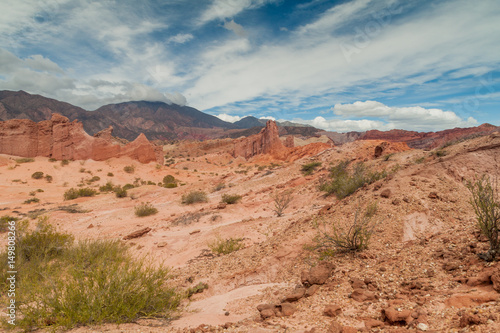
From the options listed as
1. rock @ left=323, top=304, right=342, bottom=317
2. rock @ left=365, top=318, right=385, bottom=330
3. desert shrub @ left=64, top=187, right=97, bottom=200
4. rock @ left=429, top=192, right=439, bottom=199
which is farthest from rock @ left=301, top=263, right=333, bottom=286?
desert shrub @ left=64, top=187, right=97, bottom=200

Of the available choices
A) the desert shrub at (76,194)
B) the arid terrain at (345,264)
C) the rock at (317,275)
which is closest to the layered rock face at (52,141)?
the desert shrub at (76,194)

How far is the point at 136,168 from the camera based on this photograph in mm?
30531

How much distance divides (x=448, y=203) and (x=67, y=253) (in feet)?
31.9

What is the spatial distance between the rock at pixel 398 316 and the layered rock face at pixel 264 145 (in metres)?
42.3

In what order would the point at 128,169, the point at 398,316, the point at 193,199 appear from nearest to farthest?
the point at 398,316 → the point at 193,199 → the point at 128,169

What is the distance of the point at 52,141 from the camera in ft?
95.4

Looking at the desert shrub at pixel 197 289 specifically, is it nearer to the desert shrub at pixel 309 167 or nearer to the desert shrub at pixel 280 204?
the desert shrub at pixel 280 204

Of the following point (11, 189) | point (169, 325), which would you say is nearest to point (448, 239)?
point (169, 325)

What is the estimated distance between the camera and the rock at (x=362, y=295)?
3.12m

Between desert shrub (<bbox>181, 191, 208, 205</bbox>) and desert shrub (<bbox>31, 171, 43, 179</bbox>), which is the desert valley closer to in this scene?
desert shrub (<bbox>181, 191, 208, 205</bbox>)

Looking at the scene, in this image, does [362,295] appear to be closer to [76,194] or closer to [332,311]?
[332,311]

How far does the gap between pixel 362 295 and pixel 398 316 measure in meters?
0.67

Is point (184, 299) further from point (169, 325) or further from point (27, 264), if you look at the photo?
point (27, 264)

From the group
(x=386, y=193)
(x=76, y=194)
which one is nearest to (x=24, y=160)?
(x=76, y=194)
